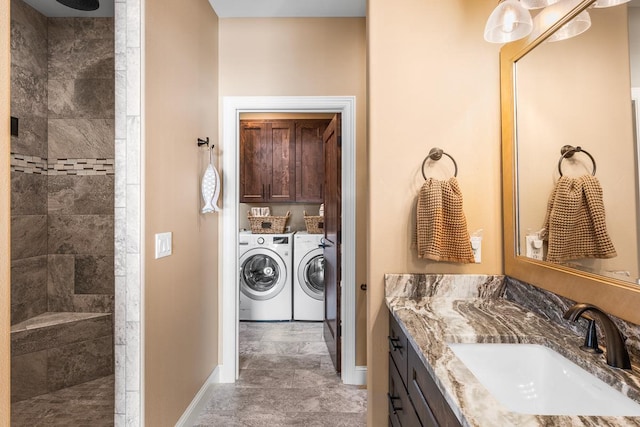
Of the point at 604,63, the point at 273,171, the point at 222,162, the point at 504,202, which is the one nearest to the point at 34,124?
the point at 222,162

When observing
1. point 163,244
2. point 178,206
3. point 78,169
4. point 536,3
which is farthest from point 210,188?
point 536,3

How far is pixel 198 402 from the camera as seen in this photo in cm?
216

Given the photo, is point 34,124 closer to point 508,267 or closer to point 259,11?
point 259,11

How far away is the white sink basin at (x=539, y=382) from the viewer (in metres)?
0.85

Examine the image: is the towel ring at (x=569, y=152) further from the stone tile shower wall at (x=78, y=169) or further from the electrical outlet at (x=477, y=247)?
the stone tile shower wall at (x=78, y=169)

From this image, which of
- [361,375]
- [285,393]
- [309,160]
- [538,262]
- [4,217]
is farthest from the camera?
[309,160]

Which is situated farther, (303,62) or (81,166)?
(81,166)

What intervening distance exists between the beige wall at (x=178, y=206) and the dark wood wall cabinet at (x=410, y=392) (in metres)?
1.08

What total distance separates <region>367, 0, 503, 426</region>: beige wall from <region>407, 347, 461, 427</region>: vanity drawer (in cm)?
46

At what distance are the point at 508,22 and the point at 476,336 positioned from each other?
3.61ft

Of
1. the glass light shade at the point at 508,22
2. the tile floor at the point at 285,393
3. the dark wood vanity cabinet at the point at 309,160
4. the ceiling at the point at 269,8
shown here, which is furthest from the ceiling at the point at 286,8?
the tile floor at the point at 285,393

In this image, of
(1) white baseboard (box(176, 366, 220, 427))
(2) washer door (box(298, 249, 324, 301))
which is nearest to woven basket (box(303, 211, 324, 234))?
(2) washer door (box(298, 249, 324, 301))

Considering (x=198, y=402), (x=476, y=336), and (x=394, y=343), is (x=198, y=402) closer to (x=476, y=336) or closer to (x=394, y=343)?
(x=394, y=343)

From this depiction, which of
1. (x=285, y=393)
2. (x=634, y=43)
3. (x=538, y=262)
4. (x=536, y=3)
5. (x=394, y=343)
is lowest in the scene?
(x=285, y=393)
